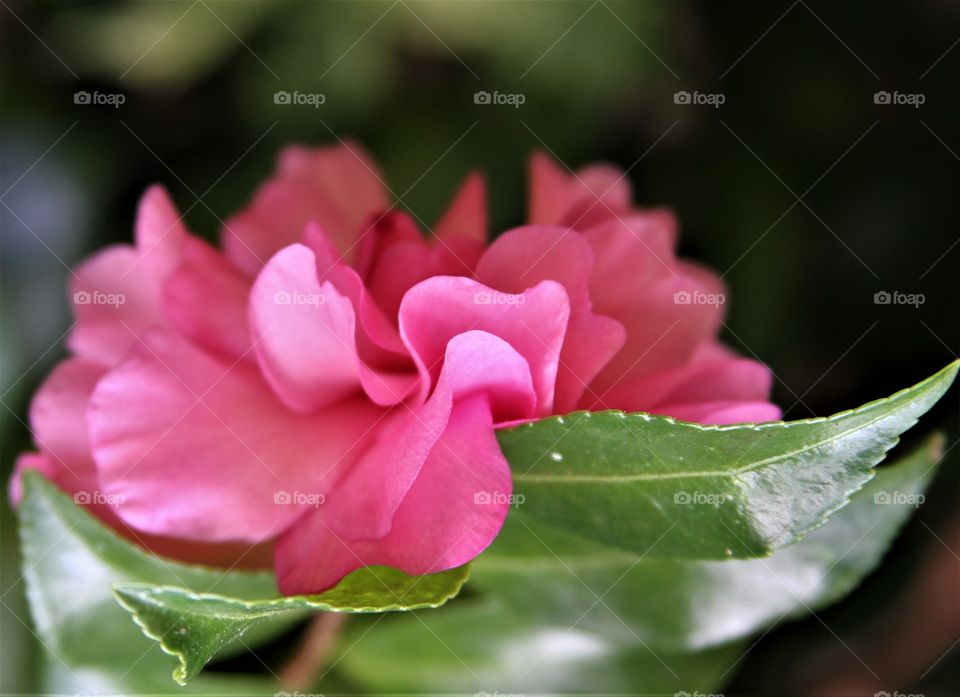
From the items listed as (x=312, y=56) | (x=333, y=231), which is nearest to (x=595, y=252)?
(x=333, y=231)

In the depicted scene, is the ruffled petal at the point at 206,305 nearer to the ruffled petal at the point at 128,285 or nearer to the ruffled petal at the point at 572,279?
the ruffled petal at the point at 128,285

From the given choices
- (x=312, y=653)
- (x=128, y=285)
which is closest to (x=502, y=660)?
(x=312, y=653)
